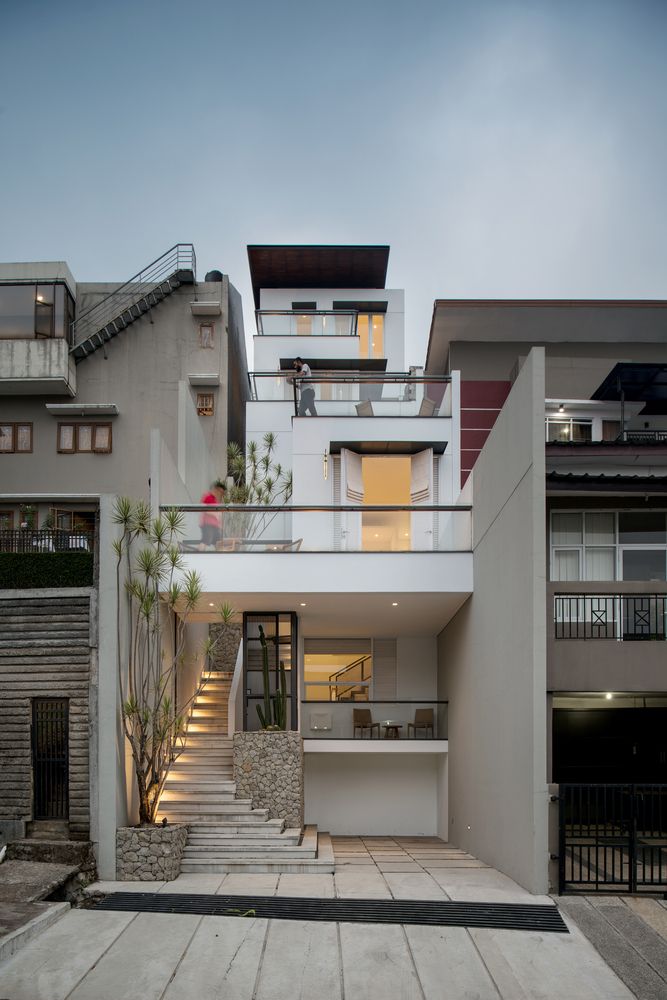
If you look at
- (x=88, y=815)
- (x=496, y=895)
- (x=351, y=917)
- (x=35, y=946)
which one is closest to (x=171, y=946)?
(x=35, y=946)

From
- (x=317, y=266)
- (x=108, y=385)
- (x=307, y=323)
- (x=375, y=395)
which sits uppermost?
(x=317, y=266)

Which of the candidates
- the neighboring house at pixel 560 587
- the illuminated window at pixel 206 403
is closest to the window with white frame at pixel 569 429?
the neighboring house at pixel 560 587

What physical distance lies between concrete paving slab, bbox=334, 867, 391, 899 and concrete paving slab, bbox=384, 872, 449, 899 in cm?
11

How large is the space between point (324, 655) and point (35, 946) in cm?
1143

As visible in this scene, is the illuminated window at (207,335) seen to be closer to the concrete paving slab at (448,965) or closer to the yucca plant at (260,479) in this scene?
the yucca plant at (260,479)

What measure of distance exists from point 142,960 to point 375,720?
29.0 ft

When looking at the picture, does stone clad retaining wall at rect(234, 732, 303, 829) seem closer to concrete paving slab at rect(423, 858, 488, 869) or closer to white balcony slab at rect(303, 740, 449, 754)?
white balcony slab at rect(303, 740, 449, 754)

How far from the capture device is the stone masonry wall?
21328mm

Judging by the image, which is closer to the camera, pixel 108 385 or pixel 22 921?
pixel 22 921

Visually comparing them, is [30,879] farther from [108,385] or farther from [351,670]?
[108,385]

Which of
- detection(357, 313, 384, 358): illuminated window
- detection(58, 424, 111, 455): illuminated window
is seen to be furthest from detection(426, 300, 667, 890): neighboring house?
detection(58, 424, 111, 455): illuminated window

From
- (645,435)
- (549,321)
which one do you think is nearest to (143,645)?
(645,435)

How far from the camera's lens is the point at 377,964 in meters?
8.16

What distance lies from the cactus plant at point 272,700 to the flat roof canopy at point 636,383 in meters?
8.56
